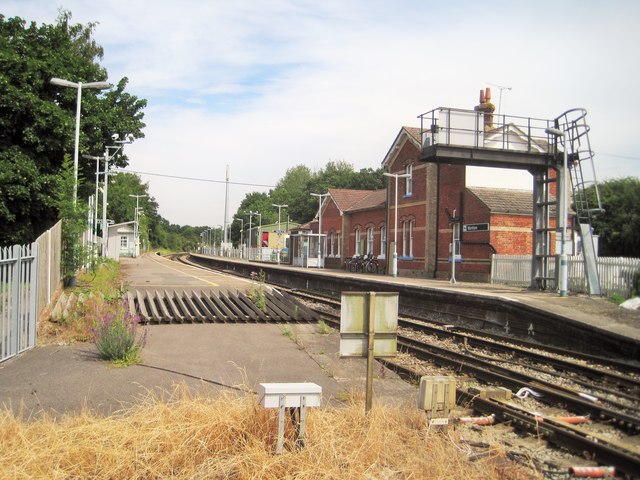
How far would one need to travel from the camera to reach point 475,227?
87.8ft

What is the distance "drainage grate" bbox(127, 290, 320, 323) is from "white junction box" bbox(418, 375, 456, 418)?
787cm

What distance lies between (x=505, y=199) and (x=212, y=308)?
17.7 meters

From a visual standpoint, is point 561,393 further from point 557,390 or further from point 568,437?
point 568,437

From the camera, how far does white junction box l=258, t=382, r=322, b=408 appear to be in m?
4.50

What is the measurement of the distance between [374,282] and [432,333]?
9963mm

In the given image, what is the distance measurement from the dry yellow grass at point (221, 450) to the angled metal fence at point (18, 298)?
12.6 feet

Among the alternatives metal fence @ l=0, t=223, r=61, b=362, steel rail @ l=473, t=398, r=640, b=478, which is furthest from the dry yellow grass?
metal fence @ l=0, t=223, r=61, b=362

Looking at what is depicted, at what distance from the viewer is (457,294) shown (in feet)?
58.0

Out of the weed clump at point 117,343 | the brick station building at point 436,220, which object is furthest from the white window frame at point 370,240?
the weed clump at point 117,343

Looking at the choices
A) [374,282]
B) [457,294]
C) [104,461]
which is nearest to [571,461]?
[104,461]

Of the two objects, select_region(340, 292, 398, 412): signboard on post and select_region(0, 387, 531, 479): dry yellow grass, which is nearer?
select_region(0, 387, 531, 479): dry yellow grass

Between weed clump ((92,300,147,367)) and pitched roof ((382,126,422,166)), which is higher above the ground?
pitched roof ((382,126,422,166))

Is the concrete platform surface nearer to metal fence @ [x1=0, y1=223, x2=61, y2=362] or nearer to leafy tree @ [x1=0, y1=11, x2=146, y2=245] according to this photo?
metal fence @ [x1=0, y1=223, x2=61, y2=362]

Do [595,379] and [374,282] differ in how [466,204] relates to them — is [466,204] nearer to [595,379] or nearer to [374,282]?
[374,282]
